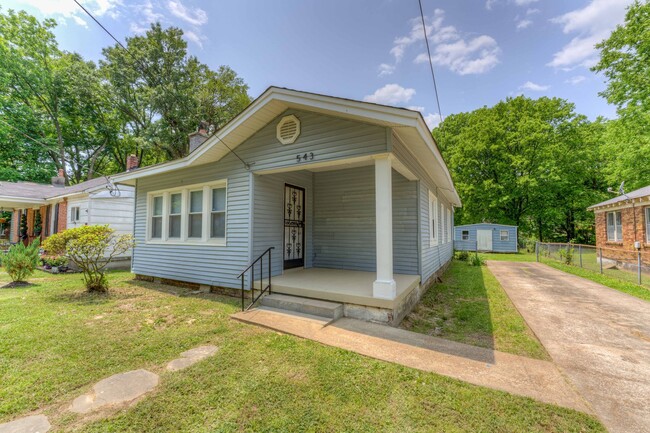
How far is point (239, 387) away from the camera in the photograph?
8.71 ft

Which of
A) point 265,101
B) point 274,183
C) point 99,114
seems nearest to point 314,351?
point 274,183

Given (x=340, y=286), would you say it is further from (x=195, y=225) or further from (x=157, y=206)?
(x=157, y=206)

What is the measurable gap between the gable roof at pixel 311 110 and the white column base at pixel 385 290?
2.53 m

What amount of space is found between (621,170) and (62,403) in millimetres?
25177

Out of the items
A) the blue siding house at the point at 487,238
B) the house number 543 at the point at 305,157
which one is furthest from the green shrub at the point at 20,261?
the blue siding house at the point at 487,238

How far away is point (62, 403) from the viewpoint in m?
2.41

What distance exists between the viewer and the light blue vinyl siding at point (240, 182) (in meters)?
4.80

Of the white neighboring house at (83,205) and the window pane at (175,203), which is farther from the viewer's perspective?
the white neighboring house at (83,205)

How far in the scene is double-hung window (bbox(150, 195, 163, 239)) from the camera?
7.80 meters

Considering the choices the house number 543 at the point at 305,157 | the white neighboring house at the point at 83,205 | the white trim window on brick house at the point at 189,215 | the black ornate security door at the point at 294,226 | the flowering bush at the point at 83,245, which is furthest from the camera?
the white neighboring house at the point at 83,205

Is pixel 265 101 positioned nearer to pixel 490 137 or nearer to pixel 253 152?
pixel 253 152

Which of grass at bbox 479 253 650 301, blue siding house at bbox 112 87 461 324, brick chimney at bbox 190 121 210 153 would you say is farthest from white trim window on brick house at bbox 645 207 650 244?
brick chimney at bbox 190 121 210 153

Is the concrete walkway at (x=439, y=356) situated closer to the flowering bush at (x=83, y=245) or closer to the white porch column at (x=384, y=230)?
the white porch column at (x=384, y=230)

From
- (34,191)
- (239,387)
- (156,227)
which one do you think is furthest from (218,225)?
(34,191)
